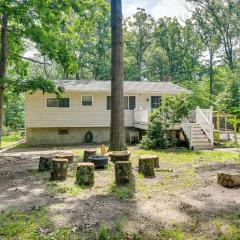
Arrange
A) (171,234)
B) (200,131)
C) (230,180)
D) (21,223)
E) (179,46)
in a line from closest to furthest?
1. (171,234)
2. (21,223)
3. (230,180)
4. (200,131)
5. (179,46)

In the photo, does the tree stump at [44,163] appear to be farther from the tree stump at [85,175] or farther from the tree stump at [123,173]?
the tree stump at [123,173]

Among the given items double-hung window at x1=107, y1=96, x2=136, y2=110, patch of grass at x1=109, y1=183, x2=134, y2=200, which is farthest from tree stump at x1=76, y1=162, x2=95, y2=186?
double-hung window at x1=107, y1=96, x2=136, y2=110

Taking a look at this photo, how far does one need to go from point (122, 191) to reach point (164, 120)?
27.6 feet

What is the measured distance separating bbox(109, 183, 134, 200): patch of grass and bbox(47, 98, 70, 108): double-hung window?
467 inches

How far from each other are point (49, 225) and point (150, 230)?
1.54 m

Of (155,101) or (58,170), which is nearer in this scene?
(58,170)

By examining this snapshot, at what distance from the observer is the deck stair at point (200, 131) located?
13277mm

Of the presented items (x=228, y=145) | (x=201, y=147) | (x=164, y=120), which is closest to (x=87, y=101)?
(x=164, y=120)

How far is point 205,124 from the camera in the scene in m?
13.9

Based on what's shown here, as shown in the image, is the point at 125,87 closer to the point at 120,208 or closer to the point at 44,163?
the point at 44,163

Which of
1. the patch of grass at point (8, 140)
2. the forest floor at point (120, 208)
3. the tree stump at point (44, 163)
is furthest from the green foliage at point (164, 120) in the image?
the patch of grass at point (8, 140)

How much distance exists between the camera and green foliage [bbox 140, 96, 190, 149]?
13469 mm

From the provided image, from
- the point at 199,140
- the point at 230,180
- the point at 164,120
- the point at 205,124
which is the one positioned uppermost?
the point at 164,120

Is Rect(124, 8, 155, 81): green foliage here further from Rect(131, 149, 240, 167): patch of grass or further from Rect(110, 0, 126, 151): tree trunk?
Rect(131, 149, 240, 167): patch of grass
